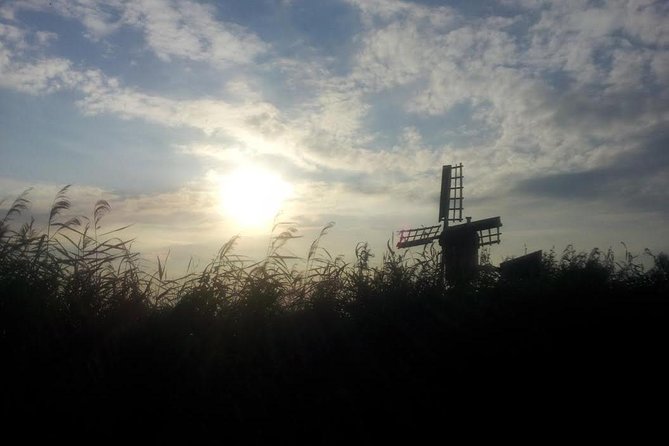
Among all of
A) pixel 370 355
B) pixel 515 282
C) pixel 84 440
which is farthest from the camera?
pixel 515 282

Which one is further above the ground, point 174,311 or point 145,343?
point 174,311

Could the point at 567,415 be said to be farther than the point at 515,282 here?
No

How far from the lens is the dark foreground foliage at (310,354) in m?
5.27

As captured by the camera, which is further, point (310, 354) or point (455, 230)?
point (455, 230)

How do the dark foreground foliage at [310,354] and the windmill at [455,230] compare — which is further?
the windmill at [455,230]

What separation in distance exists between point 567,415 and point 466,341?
128 cm

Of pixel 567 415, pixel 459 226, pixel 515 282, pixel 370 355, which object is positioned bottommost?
pixel 567 415

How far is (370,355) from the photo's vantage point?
19.8ft

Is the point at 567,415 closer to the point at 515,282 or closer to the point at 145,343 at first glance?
the point at 515,282

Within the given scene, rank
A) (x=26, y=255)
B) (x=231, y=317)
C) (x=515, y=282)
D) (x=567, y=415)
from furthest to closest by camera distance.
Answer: (x=515, y=282), (x=26, y=255), (x=231, y=317), (x=567, y=415)

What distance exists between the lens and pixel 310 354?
234 inches

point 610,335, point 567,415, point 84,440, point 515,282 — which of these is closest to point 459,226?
point 515,282

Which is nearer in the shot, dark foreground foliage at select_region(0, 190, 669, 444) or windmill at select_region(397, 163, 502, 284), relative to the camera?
dark foreground foliage at select_region(0, 190, 669, 444)

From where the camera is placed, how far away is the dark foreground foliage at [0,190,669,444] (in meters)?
5.27
